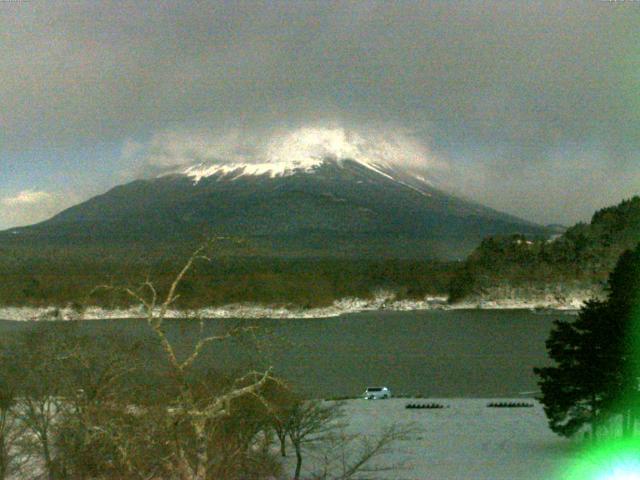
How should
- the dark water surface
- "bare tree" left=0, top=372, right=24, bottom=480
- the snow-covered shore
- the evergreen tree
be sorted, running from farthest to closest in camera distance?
the snow-covered shore
the dark water surface
the evergreen tree
"bare tree" left=0, top=372, right=24, bottom=480

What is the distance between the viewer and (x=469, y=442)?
12438mm

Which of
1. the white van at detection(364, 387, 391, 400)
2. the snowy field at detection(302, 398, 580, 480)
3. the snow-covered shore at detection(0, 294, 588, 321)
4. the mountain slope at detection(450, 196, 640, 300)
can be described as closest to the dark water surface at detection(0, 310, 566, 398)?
the white van at detection(364, 387, 391, 400)

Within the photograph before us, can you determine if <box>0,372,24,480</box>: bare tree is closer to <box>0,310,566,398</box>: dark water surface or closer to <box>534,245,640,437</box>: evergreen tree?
<box>0,310,566,398</box>: dark water surface

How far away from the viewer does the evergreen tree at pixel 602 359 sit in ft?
31.6

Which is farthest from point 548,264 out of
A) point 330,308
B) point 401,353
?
point 401,353

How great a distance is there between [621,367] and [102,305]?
1321 inches

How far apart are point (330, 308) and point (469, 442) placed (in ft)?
118

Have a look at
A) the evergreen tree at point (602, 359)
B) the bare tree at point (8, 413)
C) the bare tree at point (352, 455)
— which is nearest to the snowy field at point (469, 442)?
the bare tree at point (352, 455)

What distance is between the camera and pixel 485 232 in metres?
83.6

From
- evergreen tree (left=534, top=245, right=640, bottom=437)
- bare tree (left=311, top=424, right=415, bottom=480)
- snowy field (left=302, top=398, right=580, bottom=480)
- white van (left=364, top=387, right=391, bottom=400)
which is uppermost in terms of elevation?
evergreen tree (left=534, top=245, right=640, bottom=437)

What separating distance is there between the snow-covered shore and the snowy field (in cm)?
2304

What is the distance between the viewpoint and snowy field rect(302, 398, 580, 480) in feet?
32.9

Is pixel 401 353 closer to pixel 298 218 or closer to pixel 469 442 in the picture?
pixel 469 442

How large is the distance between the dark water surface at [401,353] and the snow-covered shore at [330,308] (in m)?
1.97
